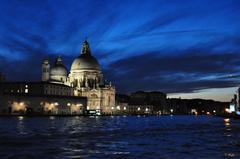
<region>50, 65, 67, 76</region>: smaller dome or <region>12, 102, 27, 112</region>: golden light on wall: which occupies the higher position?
<region>50, 65, 67, 76</region>: smaller dome

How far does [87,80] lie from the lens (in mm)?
168000

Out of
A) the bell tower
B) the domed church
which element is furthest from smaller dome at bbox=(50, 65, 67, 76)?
the bell tower

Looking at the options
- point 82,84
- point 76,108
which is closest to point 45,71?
point 82,84

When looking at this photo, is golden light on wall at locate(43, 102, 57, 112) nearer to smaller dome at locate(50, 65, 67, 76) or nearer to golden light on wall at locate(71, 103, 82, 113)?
golden light on wall at locate(71, 103, 82, 113)

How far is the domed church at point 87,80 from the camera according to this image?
6560 inches

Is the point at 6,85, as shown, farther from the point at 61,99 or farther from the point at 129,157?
the point at 129,157

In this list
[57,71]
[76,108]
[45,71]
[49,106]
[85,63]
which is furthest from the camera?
[57,71]

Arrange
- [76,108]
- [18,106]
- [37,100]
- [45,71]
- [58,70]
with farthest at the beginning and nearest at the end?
[58,70] < [45,71] < [76,108] < [37,100] < [18,106]

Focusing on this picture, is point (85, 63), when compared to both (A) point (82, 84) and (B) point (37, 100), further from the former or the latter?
(B) point (37, 100)

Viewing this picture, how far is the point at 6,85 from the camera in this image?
140m

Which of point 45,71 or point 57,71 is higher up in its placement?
point 57,71

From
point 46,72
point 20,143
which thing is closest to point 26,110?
point 46,72

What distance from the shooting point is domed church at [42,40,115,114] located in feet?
547

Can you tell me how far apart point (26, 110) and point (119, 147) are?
9511 cm
